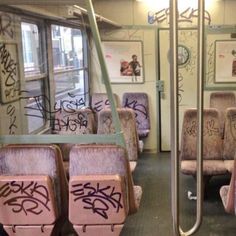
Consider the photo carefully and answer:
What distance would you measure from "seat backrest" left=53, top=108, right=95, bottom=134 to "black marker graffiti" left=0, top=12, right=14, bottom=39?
887 millimetres

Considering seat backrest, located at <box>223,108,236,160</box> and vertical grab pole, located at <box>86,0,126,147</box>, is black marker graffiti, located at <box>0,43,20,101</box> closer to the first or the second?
vertical grab pole, located at <box>86,0,126,147</box>

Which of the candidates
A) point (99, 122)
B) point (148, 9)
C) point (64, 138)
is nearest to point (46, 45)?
point (99, 122)

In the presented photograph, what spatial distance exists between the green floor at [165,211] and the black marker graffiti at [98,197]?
27.7 inches

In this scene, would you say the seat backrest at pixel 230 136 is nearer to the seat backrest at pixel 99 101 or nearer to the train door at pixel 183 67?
the train door at pixel 183 67

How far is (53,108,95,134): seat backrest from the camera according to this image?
3330 mm

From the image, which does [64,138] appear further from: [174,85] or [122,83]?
[122,83]

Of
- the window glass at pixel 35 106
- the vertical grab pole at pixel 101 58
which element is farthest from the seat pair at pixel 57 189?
the window glass at pixel 35 106

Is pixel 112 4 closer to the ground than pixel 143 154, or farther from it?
farther from it

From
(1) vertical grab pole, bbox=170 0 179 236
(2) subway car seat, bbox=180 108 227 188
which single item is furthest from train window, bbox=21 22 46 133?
(1) vertical grab pole, bbox=170 0 179 236

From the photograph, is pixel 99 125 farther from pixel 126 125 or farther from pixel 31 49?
pixel 31 49

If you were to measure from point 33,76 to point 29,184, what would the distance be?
1346 mm

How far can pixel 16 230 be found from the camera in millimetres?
2236

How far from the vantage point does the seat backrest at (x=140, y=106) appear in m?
4.87

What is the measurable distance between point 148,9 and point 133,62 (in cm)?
70
